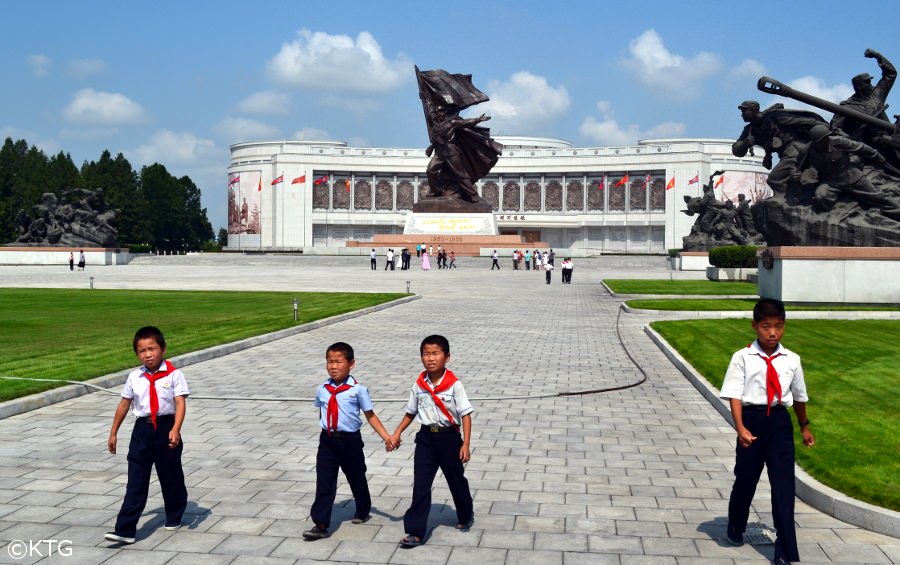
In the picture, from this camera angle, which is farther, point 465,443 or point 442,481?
point 442,481

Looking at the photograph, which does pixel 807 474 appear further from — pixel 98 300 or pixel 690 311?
pixel 98 300

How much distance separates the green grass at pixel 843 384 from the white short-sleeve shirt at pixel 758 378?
128 cm

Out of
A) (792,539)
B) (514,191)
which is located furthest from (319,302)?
Answer: (514,191)

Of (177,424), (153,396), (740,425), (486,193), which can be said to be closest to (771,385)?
(740,425)

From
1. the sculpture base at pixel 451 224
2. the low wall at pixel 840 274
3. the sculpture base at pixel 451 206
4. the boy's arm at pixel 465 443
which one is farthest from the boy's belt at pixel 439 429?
the sculpture base at pixel 451 206

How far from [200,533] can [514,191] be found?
107748 mm

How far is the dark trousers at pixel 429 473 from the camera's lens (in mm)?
5094

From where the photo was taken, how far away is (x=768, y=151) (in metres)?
25.4

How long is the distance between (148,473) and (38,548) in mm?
694

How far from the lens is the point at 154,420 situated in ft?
17.1

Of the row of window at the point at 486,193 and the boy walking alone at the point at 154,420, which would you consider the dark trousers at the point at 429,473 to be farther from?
the row of window at the point at 486,193

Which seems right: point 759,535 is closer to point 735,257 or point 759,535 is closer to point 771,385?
point 771,385

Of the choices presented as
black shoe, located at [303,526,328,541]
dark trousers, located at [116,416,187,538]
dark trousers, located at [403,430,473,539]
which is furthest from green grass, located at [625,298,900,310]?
dark trousers, located at [116,416,187,538]

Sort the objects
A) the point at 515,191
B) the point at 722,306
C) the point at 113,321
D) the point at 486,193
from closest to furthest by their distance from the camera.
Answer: the point at 113,321 → the point at 722,306 → the point at 515,191 → the point at 486,193
